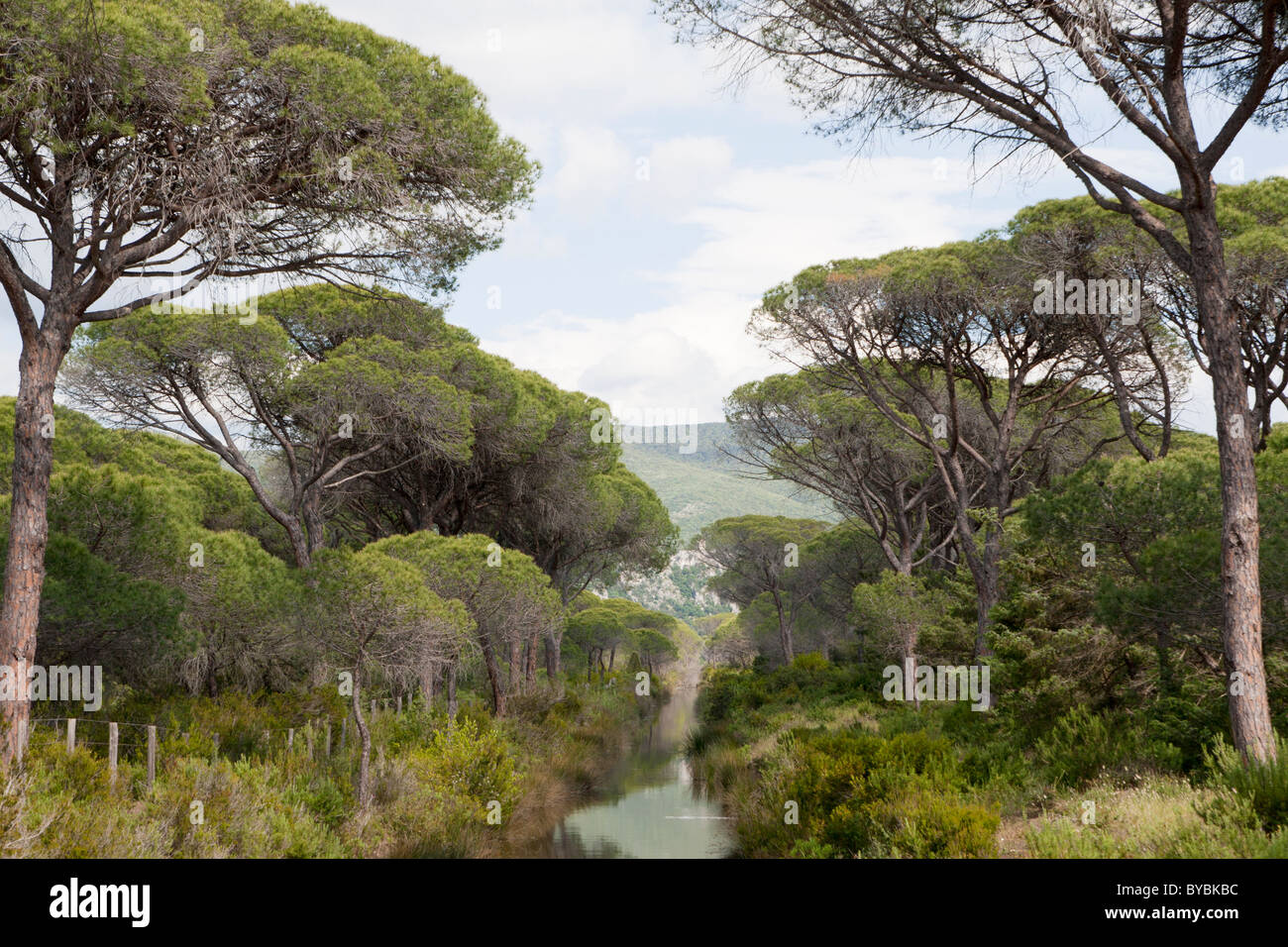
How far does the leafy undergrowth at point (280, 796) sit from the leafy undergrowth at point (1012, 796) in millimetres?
4399

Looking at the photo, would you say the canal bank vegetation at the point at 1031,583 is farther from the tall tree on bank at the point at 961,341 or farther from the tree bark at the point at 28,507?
the tree bark at the point at 28,507

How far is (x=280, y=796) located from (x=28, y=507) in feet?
14.6

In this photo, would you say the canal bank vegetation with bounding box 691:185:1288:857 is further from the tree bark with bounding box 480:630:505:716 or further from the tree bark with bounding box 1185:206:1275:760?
the tree bark with bounding box 480:630:505:716

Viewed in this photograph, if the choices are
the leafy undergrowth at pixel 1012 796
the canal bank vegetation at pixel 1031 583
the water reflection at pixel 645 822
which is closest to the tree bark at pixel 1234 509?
the canal bank vegetation at pixel 1031 583

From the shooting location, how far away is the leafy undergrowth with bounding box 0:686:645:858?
7.05 meters

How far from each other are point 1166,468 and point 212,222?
11.8 m

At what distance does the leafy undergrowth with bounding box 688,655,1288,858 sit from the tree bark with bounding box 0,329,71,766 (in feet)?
29.2

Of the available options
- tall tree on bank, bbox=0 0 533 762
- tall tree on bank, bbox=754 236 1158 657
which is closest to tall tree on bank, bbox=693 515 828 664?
tall tree on bank, bbox=754 236 1158 657

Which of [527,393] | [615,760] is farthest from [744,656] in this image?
[527,393]

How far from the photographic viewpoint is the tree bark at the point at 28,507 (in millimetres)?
8719

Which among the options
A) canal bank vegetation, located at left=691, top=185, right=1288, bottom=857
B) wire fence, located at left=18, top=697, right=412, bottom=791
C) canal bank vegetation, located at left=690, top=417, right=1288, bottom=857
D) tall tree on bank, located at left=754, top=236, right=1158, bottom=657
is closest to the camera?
canal bank vegetation, located at left=690, top=417, right=1288, bottom=857

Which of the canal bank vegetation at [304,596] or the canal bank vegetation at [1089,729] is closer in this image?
the canal bank vegetation at [1089,729]

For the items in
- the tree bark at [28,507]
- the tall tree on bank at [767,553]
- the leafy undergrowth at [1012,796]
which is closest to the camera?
the leafy undergrowth at [1012,796]

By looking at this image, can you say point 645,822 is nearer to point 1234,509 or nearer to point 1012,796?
point 1012,796
